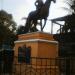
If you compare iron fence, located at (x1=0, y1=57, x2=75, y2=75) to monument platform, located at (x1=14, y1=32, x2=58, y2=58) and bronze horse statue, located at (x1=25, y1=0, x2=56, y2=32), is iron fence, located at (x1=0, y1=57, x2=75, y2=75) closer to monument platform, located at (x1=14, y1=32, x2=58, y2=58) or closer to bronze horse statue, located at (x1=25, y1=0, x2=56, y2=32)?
monument platform, located at (x1=14, y1=32, x2=58, y2=58)

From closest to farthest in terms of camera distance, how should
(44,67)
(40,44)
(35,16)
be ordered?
(44,67) < (40,44) < (35,16)

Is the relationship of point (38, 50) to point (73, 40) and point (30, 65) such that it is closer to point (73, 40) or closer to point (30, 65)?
point (30, 65)

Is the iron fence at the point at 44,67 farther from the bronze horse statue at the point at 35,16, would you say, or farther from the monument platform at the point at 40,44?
the bronze horse statue at the point at 35,16

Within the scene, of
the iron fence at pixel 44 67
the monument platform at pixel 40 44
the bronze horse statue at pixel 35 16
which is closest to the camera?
the iron fence at pixel 44 67

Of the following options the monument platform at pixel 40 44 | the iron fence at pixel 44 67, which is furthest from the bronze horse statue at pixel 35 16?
the iron fence at pixel 44 67

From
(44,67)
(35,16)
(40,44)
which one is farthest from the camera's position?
(35,16)

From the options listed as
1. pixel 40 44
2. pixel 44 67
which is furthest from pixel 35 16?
pixel 44 67

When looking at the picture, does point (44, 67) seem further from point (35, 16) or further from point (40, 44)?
point (35, 16)

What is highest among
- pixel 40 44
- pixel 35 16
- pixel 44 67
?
pixel 35 16

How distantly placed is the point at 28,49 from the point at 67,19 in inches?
703

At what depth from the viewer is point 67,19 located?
3347cm

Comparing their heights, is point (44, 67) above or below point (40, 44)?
below

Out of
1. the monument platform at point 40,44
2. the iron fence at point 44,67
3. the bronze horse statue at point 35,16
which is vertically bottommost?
the iron fence at point 44,67

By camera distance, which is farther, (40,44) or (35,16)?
(35,16)
